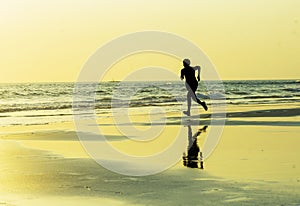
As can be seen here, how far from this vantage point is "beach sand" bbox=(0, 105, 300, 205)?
345 inches

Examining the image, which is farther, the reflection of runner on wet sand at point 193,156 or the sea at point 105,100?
the sea at point 105,100

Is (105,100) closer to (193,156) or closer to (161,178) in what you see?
(193,156)

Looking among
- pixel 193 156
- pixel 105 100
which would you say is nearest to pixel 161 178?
pixel 193 156

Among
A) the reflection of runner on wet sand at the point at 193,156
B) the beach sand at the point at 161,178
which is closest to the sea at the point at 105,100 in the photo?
the reflection of runner on wet sand at the point at 193,156

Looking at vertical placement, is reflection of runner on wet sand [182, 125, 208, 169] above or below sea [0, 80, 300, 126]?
below

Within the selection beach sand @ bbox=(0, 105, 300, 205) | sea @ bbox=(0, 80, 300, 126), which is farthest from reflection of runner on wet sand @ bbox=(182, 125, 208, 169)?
sea @ bbox=(0, 80, 300, 126)

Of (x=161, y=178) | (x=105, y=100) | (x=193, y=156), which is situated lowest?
(x=161, y=178)

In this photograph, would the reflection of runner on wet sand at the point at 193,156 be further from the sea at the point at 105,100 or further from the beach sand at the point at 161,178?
the sea at the point at 105,100

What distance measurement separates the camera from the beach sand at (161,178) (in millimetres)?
8758

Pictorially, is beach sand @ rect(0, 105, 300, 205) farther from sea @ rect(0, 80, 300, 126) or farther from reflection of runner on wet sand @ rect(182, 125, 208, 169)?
sea @ rect(0, 80, 300, 126)

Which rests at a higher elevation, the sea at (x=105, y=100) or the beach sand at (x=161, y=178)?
the sea at (x=105, y=100)

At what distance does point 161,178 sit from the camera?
10.3 metres

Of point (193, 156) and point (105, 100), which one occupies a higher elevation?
point (105, 100)

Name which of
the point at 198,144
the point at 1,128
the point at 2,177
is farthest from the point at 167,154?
the point at 1,128
